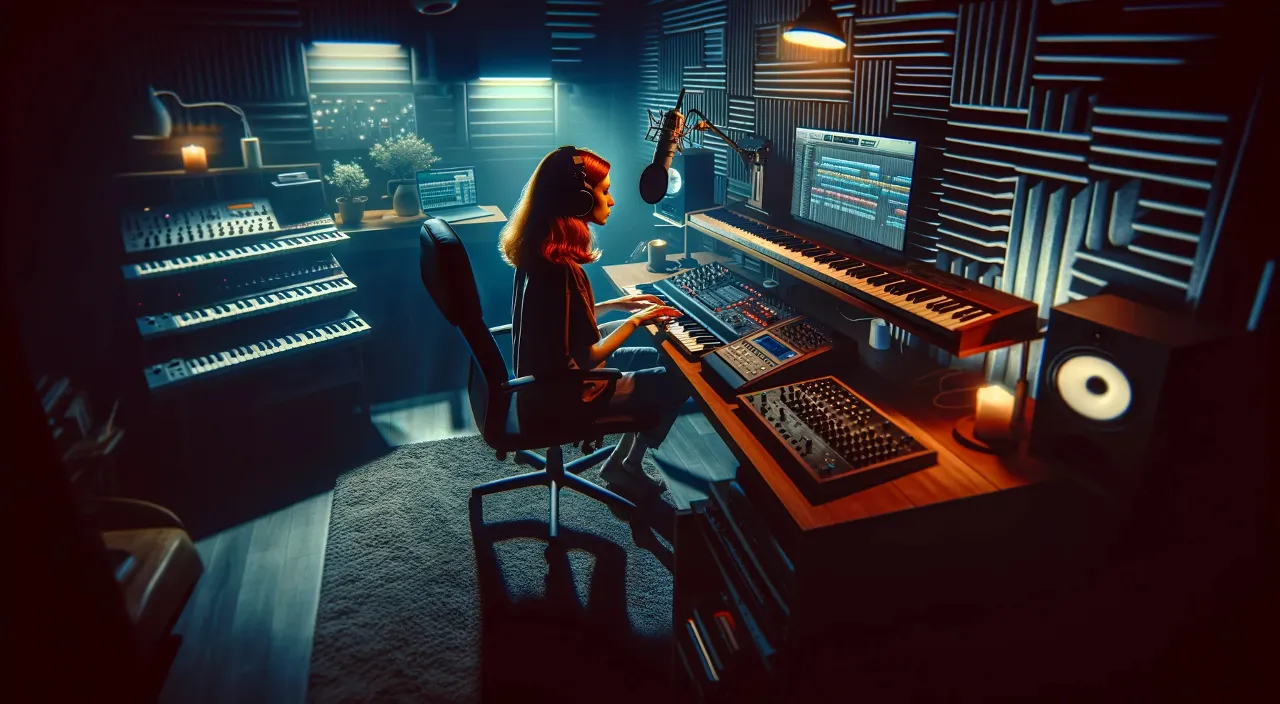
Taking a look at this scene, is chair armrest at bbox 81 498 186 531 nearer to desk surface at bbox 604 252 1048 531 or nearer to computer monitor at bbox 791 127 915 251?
desk surface at bbox 604 252 1048 531

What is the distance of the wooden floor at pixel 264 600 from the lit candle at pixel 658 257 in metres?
0.88

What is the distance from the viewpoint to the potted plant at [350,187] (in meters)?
4.18

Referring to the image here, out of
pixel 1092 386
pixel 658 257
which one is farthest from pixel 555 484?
pixel 1092 386

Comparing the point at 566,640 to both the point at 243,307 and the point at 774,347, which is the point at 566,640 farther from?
the point at 243,307

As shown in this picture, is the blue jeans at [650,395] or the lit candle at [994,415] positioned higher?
the lit candle at [994,415]

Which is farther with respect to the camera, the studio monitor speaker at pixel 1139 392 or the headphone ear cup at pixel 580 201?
the headphone ear cup at pixel 580 201

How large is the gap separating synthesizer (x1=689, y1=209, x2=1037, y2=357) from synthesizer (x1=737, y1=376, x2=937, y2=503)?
262mm

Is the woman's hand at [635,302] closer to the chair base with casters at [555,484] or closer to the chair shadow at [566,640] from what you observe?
the chair base with casters at [555,484]

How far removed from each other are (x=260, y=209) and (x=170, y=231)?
444 millimetres

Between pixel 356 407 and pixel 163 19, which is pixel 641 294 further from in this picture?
pixel 163 19

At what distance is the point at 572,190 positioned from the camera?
2.43 m

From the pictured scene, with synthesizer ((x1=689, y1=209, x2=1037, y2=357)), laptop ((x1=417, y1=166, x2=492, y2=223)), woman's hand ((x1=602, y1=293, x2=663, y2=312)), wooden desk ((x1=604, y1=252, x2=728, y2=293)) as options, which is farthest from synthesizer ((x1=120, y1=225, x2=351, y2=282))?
synthesizer ((x1=689, y1=209, x2=1037, y2=357))

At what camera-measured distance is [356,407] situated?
13.2ft

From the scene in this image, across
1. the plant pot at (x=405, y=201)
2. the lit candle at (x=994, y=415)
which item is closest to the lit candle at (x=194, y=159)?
the plant pot at (x=405, y=201)
